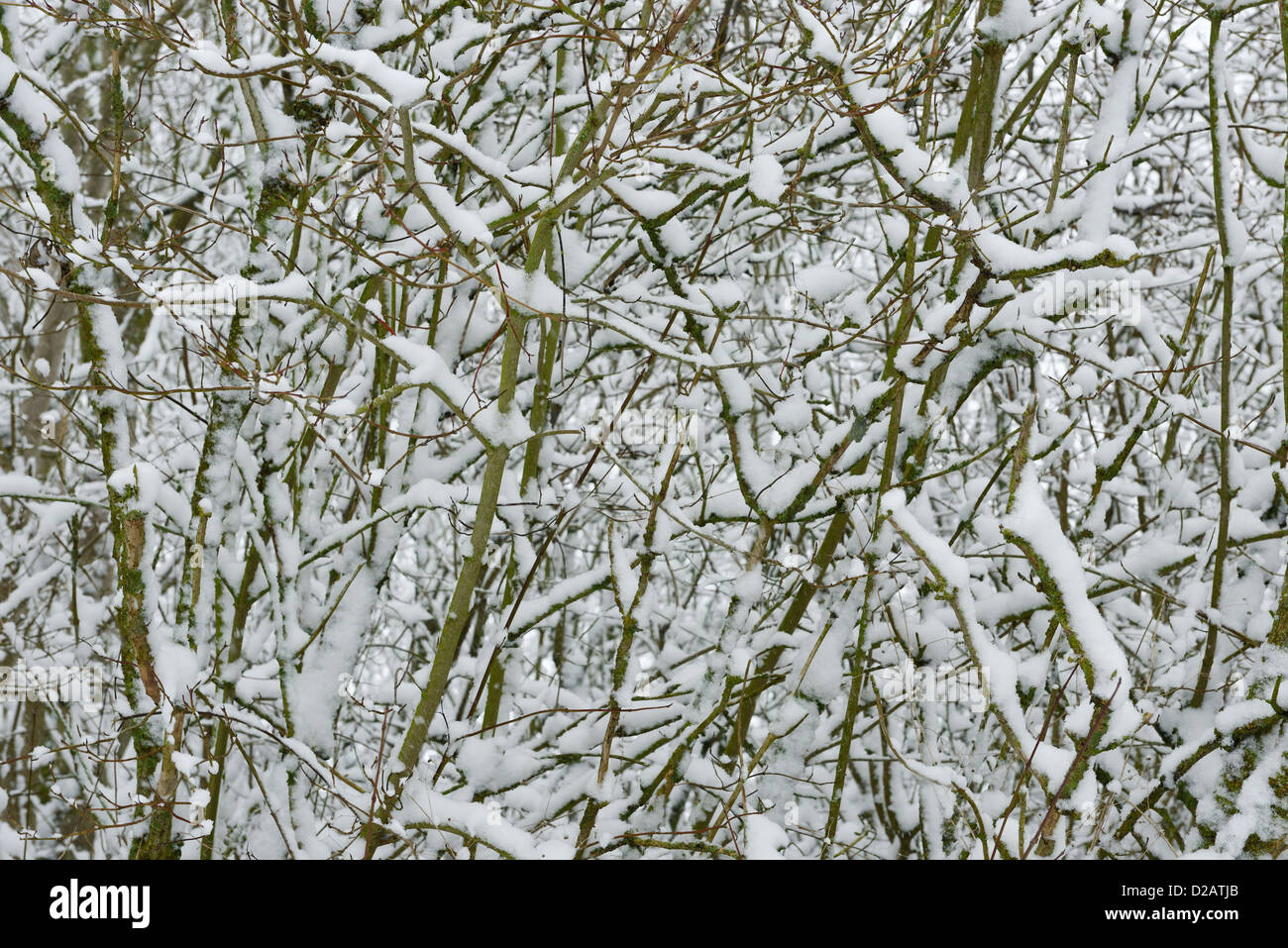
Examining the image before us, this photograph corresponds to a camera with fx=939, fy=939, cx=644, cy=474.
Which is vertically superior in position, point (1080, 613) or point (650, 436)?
point (650, 436)

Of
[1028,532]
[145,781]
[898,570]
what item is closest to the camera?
[1028,532]

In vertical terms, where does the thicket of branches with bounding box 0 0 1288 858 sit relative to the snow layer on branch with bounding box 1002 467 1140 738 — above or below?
above

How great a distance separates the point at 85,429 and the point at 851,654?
2.72 meters

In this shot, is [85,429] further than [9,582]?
No

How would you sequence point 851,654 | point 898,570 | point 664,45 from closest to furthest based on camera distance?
point 664,45 < point 898,570 < point 851,654

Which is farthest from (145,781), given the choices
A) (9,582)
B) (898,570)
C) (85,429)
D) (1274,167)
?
(1274,167)

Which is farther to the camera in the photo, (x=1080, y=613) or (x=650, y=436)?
(x=650, y=436)

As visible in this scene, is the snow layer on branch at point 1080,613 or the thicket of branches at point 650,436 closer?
the snow layer on branch at point 1080,613

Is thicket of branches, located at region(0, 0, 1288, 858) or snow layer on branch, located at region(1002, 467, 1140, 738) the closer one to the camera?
snow layer on branch, located at region(1002, 467, 1140, 738)

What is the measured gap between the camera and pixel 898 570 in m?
2.54

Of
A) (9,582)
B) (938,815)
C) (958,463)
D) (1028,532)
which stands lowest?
(938,815)

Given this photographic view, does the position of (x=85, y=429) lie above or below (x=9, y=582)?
below

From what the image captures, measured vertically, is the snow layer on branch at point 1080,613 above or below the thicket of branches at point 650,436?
below
